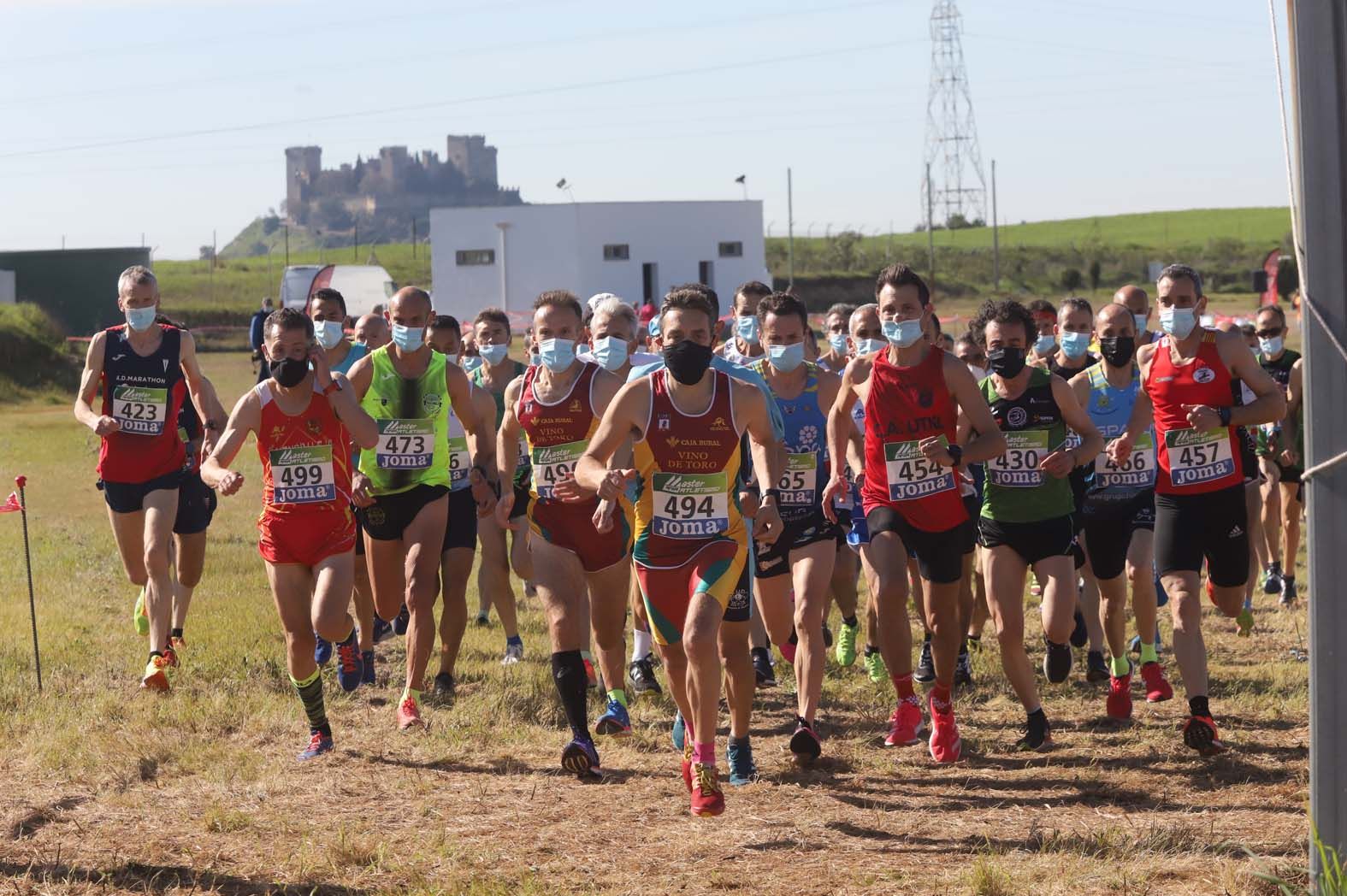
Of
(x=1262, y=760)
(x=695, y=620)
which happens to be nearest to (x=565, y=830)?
(x=695, y=620)

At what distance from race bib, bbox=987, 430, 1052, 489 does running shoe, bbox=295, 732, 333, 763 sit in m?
3.58

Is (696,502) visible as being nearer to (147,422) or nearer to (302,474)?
(302,474)

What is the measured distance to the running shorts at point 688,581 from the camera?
6668 millimetres

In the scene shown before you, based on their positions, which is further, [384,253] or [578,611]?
[384,253]

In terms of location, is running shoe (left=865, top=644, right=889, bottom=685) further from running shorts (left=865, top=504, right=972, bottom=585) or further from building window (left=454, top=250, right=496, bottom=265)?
building window (left=454, top=250, right=496, bottom=265)

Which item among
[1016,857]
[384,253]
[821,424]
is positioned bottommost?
[1016,857]

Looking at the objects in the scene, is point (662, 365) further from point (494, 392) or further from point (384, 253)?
point (384, 253)

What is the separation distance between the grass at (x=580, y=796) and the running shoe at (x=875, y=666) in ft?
0.27

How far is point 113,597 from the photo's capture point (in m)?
13.4

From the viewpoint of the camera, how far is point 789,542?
26.8 feet

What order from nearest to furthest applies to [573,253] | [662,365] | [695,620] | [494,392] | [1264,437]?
[695,620] < [662,365] < [494,392] < [1264,437] < [573,253]

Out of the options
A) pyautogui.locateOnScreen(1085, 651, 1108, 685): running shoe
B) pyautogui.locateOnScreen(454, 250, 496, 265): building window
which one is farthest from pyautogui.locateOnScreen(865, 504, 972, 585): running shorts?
pyautogui.locateOnScreen(454, 250, 496, 265): building window

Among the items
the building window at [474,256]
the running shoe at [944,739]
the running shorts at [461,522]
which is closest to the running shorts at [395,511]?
the running shorts at [461,522]

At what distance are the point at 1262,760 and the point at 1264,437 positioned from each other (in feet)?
18.4
